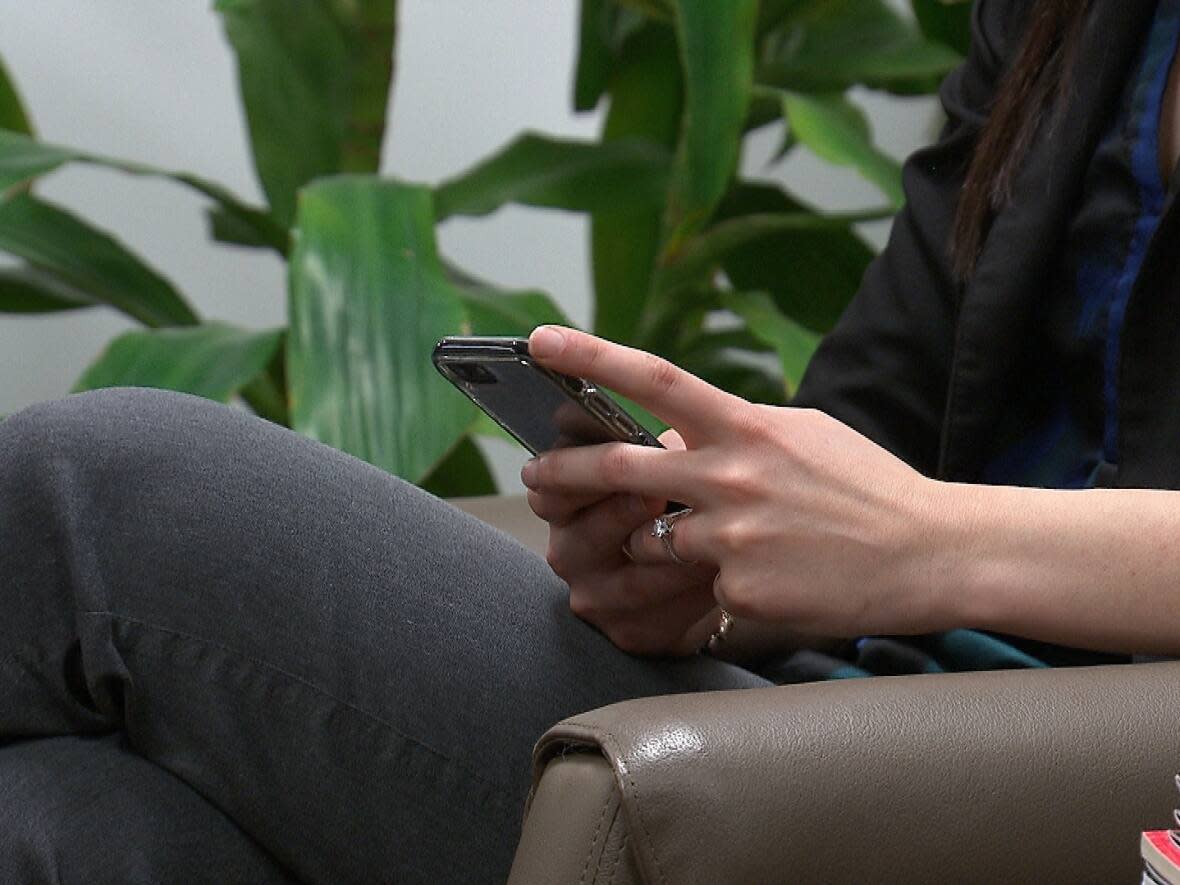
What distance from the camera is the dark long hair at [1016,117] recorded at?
78 cm

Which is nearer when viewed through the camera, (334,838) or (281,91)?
(334,838)

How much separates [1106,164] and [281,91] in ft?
3.38

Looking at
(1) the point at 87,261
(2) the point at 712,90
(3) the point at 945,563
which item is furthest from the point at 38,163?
(3) the point at 945,563

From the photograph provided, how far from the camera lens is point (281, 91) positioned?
1.58 meters

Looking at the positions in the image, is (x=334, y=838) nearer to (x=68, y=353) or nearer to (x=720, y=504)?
(x=720, y=504)

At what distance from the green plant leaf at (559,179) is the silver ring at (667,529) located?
1.00 m

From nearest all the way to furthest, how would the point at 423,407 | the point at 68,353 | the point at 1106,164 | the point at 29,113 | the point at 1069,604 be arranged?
the point at 1069,604 → the point at 1106,164 → the point at 423,407 → the point at 29,113 → the point at 68,353

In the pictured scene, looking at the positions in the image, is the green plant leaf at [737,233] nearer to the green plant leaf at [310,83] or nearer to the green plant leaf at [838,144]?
the green plant leaf at [838,144]

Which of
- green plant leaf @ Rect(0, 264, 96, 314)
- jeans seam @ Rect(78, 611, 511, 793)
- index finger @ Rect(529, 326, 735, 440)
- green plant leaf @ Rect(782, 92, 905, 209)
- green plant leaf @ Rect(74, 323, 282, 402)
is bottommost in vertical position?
green plant leaf @ Rect(0, 264, 96, 314)

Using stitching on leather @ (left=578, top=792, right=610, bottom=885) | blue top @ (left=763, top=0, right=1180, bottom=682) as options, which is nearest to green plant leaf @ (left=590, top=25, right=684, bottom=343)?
blue top @ (left=763, top=0, right=1180, bottom=682)

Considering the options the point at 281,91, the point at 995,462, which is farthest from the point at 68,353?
the point at 995,462

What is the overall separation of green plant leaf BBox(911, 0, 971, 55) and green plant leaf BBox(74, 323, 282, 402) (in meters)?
0.82

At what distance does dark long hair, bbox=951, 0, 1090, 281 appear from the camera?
78cm

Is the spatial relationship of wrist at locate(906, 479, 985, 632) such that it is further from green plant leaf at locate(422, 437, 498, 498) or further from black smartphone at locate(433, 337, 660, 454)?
green plant leaf at locate(422, 437, 498, 498)
